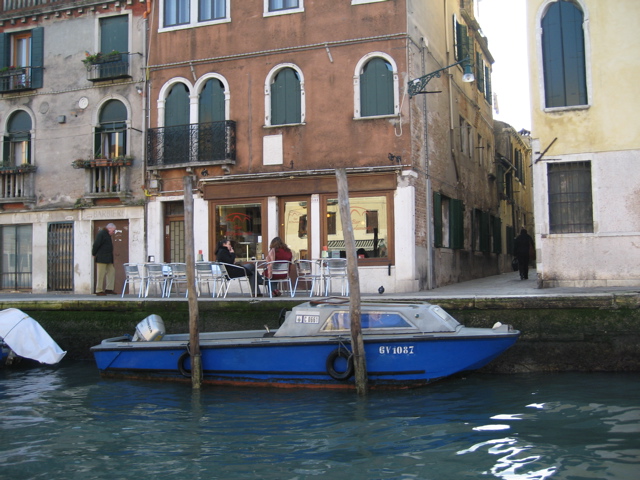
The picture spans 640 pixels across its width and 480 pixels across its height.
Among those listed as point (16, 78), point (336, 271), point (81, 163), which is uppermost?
point (16, 78)

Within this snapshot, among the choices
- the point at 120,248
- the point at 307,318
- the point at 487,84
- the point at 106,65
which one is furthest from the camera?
the point at 487,84

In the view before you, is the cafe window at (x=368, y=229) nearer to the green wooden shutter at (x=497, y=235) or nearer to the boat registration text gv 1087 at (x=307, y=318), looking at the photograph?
the boat registration text gv 1087 at (x=307, y=318)

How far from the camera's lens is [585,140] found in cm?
1552

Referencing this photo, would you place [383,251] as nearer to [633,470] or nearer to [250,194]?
[250,194]

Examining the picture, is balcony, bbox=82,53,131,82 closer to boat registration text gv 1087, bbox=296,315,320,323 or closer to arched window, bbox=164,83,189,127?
arched window, bbox=164,83,189,127

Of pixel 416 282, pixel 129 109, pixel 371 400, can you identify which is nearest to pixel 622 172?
pixel 416 282

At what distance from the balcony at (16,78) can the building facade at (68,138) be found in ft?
0.09

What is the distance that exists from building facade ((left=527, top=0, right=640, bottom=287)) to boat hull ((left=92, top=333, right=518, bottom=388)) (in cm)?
526

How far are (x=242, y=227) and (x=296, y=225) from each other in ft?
4.86

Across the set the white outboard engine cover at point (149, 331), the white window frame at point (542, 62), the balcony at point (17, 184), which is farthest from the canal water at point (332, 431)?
the balcony at point (17, 184)

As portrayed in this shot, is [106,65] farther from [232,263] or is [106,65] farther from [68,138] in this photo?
[232,263]


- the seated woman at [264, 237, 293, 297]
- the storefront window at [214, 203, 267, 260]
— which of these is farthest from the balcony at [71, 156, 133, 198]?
the seated woman at [264, 237, 293, 297]

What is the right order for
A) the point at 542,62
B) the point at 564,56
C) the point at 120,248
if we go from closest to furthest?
the point at 564,56, the point at 542,62, the point at 120,248

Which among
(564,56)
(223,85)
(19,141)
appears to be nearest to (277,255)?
(223,85)
